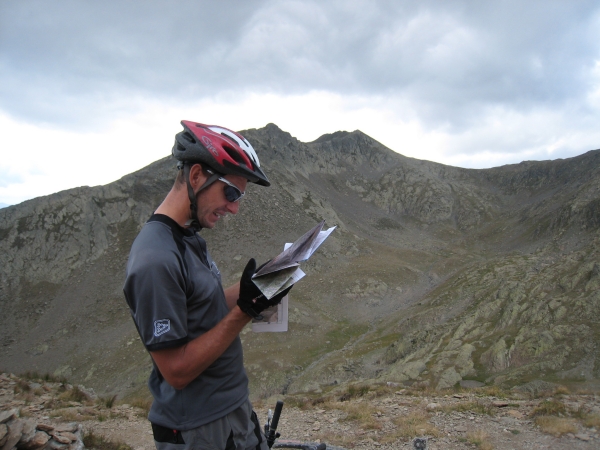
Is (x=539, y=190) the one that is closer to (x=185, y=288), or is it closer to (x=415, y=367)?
(x=415, y=367)

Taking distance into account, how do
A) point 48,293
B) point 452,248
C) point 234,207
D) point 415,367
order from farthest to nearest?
1. point 452,248
2. point 48,293
3. point 415,367
4. point 234,207

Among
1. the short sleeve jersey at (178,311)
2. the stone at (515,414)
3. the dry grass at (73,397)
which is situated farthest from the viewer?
the dry grass at (73,397)

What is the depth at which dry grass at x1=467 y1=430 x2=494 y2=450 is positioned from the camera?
28.1 feet

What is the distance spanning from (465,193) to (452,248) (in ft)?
116

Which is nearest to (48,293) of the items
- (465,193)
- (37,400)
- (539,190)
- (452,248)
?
(37,400)

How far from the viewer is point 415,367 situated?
2186 cm

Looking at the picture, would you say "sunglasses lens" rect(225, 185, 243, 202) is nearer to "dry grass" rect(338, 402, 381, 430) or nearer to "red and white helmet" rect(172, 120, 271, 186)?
"red and white helmet" rect(172, 120, 271, 186)

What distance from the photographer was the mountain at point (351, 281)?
23078 millimetres

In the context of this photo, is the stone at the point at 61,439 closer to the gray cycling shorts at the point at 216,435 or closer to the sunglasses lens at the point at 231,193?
the gray cycling shorts at the point at 216,435

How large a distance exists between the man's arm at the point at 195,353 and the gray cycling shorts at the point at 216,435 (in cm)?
47

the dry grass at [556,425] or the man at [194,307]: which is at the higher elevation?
the man at [194,307]

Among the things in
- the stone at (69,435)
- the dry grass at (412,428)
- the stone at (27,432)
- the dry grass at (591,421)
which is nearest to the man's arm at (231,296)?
the stone at (27,432)

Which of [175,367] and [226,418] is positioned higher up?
[175,367]

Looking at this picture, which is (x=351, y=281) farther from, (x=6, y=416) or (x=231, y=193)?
(x=231, y=193)
